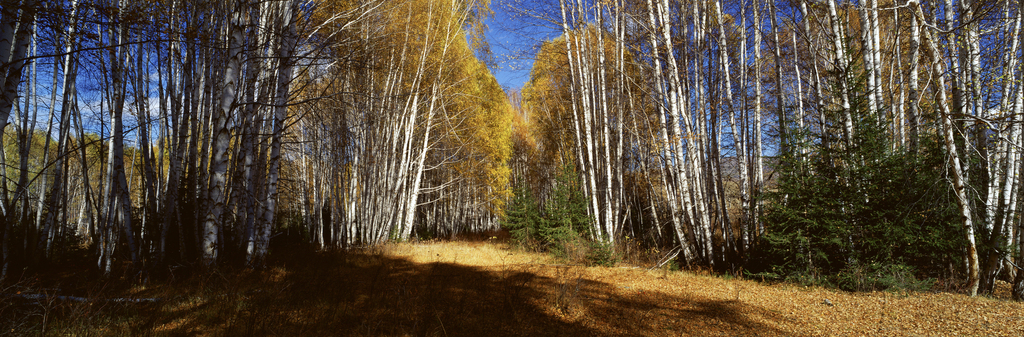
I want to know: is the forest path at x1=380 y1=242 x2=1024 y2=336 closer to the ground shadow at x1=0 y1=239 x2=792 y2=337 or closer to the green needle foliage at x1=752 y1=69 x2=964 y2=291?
the ground shadow at x1=0 y1=239 x2=792 y2=337

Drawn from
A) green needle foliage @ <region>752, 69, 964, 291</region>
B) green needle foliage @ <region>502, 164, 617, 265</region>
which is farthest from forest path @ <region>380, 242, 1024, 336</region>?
green needle foliage @ <region>502, 164, 617, 265</region>

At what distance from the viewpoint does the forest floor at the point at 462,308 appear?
3381 mm

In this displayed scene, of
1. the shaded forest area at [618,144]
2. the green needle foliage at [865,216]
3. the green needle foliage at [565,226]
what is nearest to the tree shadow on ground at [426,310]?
the shaded forest area at [618,144]

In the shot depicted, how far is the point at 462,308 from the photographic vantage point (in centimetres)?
414

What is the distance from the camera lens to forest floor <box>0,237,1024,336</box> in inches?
133

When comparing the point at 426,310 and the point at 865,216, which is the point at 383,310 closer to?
the point at 426,310

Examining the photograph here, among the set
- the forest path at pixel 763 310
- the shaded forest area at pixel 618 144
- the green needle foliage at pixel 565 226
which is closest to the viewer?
the forest path at pixel 763 310

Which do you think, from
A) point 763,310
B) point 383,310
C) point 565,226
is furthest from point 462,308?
point 565,226

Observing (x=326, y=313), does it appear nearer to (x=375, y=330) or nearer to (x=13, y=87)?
(x=375, y=330)

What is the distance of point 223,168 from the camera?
4883mm

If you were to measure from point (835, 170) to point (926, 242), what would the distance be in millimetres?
1389

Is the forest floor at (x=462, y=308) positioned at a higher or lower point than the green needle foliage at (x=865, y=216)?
lower

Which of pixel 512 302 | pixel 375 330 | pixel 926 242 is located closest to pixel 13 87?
pixel 375 330

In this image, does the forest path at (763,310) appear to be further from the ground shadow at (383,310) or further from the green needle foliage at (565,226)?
the green needle foliage at (565,226)
